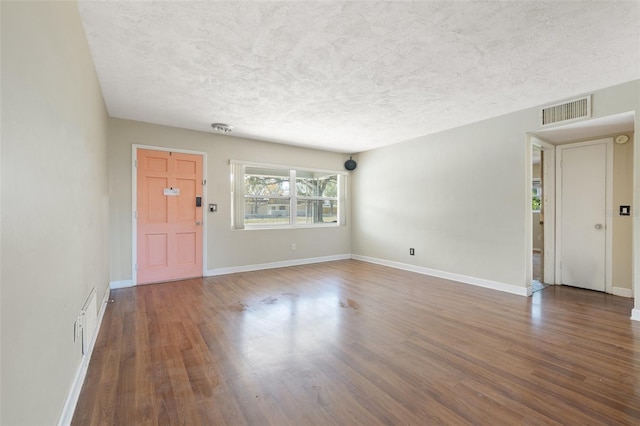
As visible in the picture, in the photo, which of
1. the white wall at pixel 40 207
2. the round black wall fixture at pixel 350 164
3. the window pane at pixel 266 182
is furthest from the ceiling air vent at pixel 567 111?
the white wall at pixel 40 207

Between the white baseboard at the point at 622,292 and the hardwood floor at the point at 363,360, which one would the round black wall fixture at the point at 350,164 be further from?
the white baseboard at the point at 622,292

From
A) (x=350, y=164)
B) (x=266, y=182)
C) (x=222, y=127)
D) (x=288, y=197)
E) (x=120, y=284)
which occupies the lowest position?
(x=120, y=284)

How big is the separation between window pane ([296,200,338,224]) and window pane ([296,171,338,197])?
6.9 inches

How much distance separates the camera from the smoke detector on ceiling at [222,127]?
4422 millimetres

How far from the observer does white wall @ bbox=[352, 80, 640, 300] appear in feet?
12.7

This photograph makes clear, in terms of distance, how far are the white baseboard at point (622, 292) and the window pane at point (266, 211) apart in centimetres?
525

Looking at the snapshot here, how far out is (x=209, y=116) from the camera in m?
4.04

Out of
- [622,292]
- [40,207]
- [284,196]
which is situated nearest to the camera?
[40,207]

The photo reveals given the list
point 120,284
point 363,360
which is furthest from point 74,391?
point 120,284

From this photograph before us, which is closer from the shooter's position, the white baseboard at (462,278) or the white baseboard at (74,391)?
the white baseboard at (74,391)

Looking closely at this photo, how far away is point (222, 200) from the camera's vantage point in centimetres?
506

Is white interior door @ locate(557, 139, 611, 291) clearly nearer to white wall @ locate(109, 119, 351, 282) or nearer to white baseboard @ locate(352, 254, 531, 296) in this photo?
white baseboard @ locate(352, 254, 531, 296)

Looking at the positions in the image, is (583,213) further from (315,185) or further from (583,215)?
(315,185)

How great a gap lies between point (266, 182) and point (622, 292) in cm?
575
